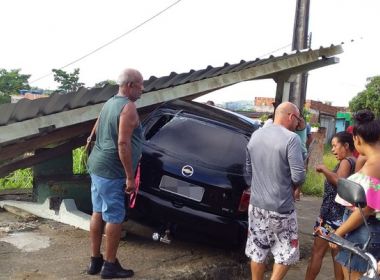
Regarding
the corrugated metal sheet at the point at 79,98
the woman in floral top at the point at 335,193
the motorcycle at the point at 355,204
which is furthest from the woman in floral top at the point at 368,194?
the corrugated metal sheet at the point at 79,98

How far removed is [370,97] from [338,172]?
27.2m

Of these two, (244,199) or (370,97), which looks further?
(370,97)

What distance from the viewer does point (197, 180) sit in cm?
481

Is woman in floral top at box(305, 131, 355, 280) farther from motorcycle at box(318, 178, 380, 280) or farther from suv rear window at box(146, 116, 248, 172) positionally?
motorcycle at box(318, 178, 380, 280)

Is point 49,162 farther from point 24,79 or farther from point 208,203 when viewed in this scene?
point 24,79

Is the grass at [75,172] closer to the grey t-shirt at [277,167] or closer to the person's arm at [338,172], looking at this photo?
the grey t-shirt at [277,167]

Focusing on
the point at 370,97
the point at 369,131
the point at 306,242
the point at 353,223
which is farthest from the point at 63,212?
the point at 370,97

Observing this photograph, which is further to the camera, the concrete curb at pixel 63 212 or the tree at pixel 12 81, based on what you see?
the tree at pixel 12 81

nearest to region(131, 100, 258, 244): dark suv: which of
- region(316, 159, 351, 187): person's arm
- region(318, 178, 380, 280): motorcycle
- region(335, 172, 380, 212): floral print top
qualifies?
region(316, 159, 351, 187): person's arm

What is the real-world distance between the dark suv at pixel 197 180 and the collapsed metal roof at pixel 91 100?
2.27ft

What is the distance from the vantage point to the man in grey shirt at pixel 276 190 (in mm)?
3814

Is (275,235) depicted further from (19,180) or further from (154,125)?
Answer: (19,180)

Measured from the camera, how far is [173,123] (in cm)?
525

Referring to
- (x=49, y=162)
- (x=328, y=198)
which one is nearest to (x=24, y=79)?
(x=49, y=162)
